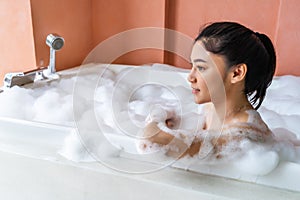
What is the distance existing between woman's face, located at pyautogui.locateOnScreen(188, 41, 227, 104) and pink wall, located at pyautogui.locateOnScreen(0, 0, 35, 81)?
1145mm

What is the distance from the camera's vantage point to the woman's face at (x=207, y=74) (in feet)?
2.40

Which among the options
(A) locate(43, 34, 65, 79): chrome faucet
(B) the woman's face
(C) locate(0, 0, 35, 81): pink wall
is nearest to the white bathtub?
(B) the woman's face

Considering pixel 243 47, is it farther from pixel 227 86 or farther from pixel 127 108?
pixel 127 108

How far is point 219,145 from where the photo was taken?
0.79 metres

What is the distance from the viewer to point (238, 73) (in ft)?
2.39

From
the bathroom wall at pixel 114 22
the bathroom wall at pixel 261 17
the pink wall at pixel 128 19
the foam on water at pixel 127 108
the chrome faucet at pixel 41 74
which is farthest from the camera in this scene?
the pink wall at pixel 128 19

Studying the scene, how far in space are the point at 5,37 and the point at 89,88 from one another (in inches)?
21.2

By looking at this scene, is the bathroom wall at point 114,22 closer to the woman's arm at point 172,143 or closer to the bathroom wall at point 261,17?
the bathroom wall at point 261,17

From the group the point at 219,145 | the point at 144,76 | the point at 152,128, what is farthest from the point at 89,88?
the point at 219,145

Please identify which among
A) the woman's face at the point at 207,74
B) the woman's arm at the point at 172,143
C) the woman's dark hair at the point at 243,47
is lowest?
the woman's arm at the point at 172,143

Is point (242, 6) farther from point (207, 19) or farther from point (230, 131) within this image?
point (230, 131)

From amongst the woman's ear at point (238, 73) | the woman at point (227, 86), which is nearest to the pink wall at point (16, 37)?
the woman at point (227, 86)

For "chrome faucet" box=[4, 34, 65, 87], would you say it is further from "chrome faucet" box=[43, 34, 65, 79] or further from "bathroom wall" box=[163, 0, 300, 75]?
"bathroom wall" box=[163, 0, 300, 75]

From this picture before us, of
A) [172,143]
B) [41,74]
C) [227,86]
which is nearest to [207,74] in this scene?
[227,86]
